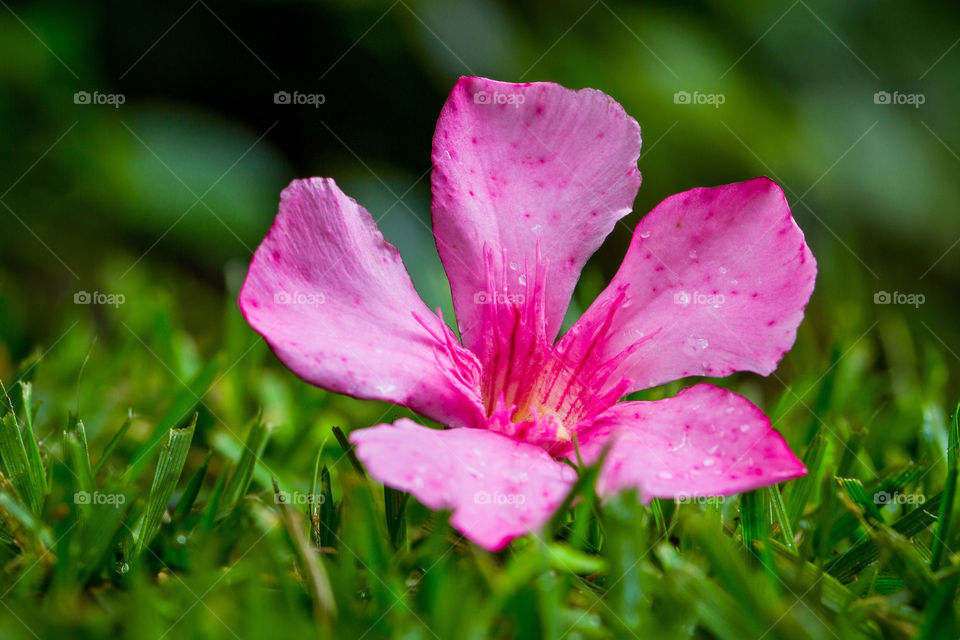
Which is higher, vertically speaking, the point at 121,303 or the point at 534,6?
the point at 534,6

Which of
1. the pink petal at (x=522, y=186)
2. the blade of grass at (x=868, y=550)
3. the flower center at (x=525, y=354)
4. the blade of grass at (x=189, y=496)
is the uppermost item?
the pink petal at (x=522, y=186)

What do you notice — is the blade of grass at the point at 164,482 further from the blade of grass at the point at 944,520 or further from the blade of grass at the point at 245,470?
the blade of grass at the point at 944,520

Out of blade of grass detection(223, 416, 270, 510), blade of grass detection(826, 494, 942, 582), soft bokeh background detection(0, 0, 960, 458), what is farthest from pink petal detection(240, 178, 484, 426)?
soft bokeh background detection(0, 0, 960, 458)

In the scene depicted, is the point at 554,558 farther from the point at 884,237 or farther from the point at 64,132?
the point at 884,237

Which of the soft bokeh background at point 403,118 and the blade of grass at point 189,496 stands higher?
the soft bokeh background at point 403,118

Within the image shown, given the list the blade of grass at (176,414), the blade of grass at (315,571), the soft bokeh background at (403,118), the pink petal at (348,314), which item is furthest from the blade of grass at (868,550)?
the soft bokeh background at (403,118)

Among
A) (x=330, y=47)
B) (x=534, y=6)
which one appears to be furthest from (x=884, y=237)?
(x=330, y=47)
